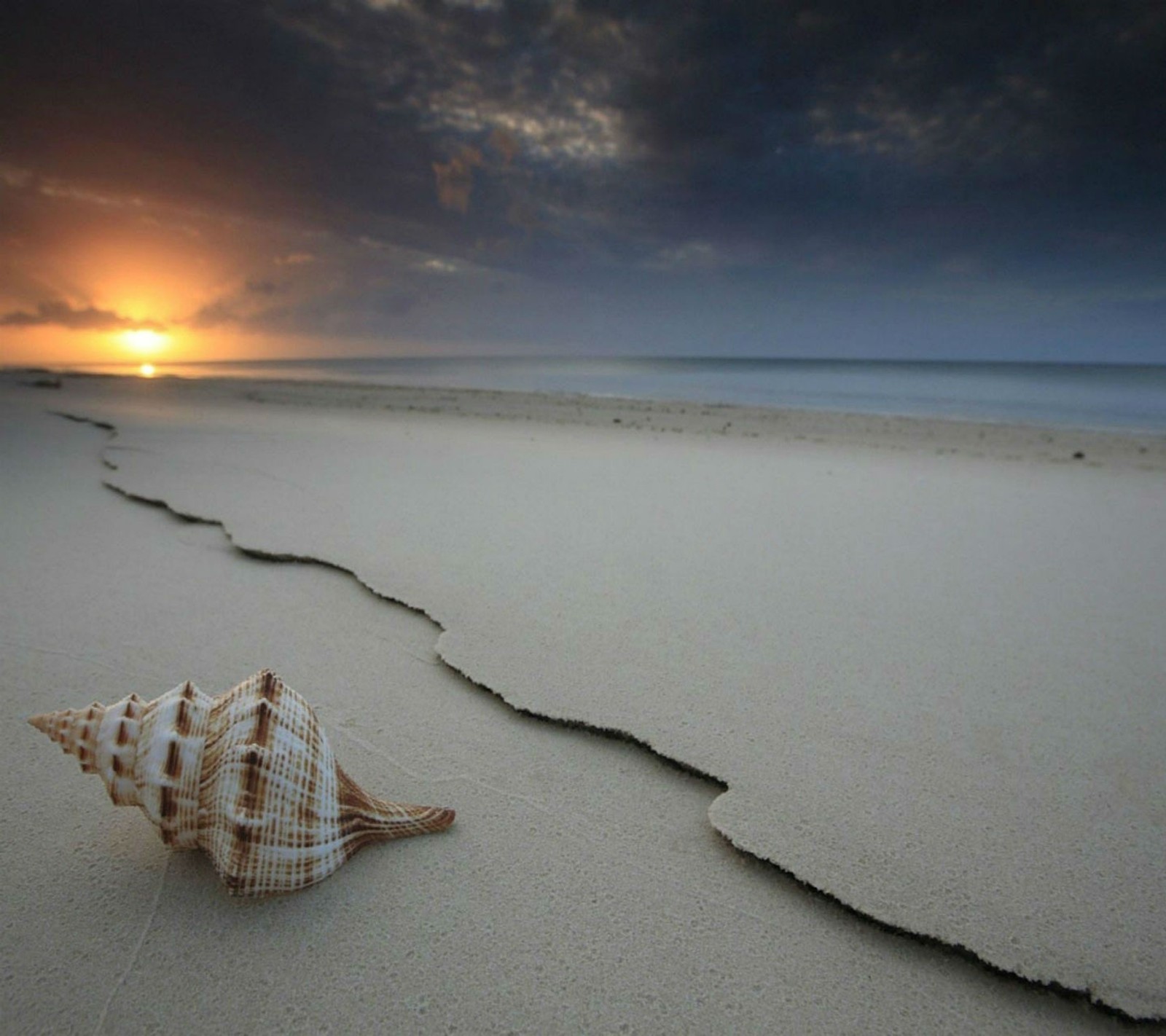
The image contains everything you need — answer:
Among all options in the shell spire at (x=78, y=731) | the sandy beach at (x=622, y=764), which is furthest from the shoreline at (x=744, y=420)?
the shell spire at (x=78, y=731)

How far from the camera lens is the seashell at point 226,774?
1013mm

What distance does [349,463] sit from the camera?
4559 millimetres

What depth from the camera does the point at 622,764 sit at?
1.44 meters

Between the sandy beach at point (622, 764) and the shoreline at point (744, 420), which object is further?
the shoreline at point (744, 420)

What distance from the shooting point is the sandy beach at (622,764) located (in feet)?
3.18

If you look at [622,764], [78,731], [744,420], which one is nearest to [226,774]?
[78,731]

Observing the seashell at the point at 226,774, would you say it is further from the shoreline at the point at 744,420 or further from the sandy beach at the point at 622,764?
the shoreline at the point at 744,420

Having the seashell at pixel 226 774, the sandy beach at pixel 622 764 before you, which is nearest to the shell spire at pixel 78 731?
the seashell at pixel 226 774

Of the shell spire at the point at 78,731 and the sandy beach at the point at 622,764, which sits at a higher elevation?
the shell spire at the point at 78,731

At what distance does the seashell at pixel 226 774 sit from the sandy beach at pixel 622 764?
0.11m

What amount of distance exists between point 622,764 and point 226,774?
812 mm

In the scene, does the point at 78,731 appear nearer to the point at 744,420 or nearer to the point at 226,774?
the point at 226,774

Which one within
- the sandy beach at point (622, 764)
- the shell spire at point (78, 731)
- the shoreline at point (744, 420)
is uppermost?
the shoreline at point (744, 420)

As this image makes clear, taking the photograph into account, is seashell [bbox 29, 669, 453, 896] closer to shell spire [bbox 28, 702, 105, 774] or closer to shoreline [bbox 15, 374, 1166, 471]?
shell spire [bbox 28, 702, 105, 774]
